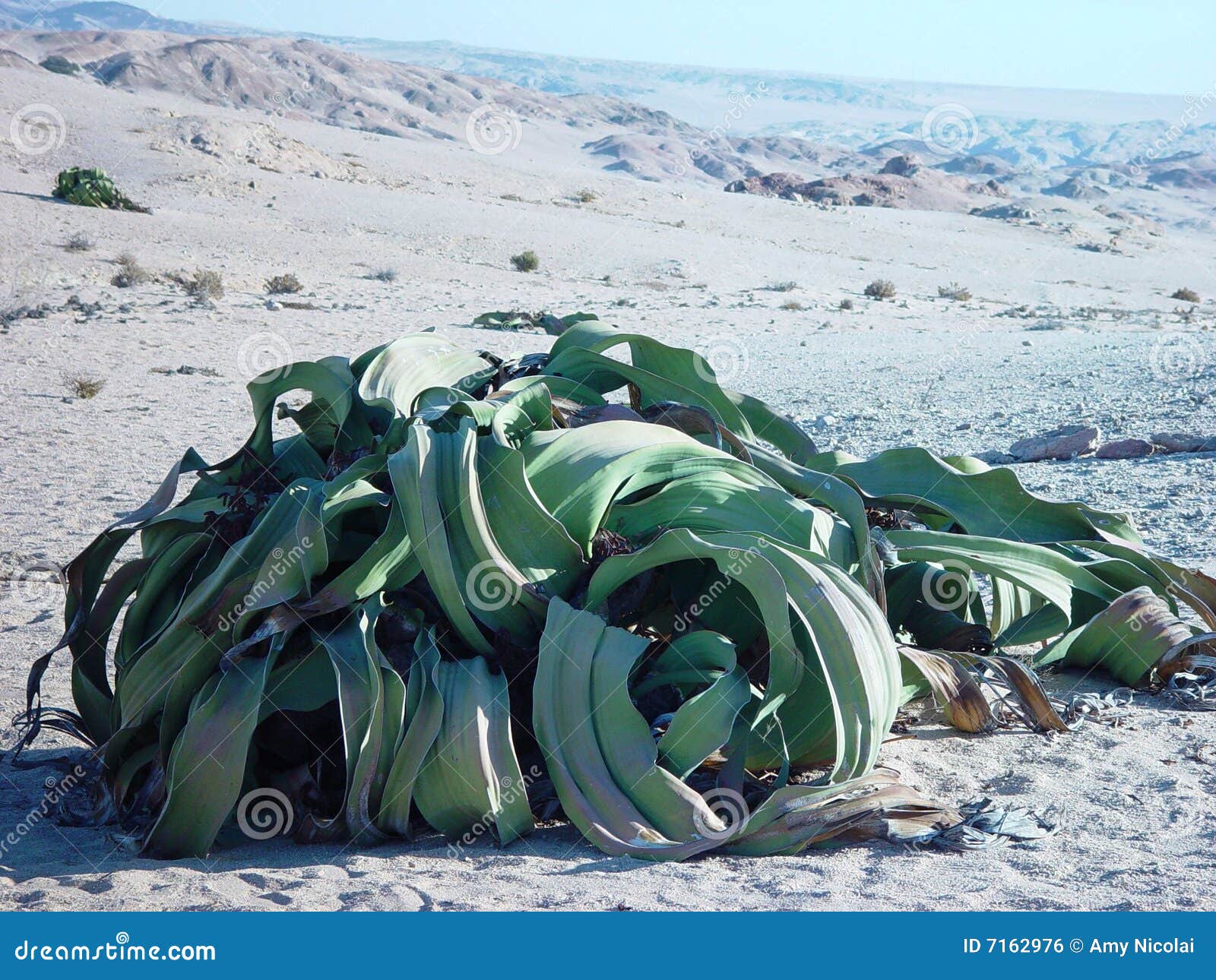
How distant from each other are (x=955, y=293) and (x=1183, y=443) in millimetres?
11869

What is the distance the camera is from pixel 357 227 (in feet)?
58.9

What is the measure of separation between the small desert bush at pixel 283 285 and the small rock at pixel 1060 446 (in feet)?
28.2

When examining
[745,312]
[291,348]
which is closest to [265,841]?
[291,348]

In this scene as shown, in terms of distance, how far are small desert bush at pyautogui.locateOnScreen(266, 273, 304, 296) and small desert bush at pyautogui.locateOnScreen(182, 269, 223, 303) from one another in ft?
2.40

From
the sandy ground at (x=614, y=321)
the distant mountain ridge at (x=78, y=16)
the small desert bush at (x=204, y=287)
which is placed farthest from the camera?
the distant mountain ridge at (x=78, y=16)

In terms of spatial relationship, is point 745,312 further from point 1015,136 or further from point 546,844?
point 1015,136

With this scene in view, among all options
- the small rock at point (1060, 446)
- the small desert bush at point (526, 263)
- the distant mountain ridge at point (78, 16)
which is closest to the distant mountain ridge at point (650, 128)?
the distant mountain ridge at point (78, 16)

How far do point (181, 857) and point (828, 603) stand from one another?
1.23 metres

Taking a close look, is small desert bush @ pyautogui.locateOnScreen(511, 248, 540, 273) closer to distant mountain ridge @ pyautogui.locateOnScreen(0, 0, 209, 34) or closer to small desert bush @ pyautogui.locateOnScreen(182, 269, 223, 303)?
small desert bush @ pyautogui.locateOnScreen(182, 269, 223, 303)

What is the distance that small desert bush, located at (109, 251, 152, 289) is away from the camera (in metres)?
11.5

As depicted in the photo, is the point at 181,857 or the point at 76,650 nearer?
the point at 181,857

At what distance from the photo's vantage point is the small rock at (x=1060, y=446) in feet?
17.4

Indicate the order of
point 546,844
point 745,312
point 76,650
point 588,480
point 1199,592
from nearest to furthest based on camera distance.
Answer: point 546,844
point 588,480
point 76,650
point 1199,592
point 745,312

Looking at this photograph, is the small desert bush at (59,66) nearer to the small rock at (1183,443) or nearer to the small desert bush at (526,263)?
the small desert bush at (526,263)
